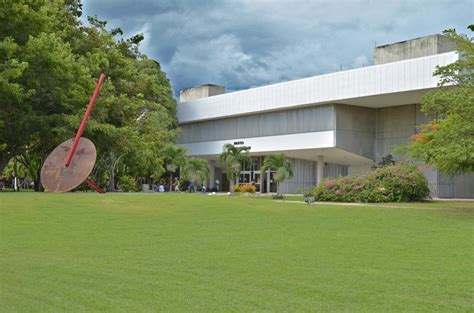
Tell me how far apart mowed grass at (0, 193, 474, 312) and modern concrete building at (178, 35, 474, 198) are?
29674mm

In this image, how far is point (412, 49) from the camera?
46.2 meters

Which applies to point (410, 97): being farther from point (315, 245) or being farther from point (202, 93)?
point (315, 245)

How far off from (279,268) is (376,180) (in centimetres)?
2409

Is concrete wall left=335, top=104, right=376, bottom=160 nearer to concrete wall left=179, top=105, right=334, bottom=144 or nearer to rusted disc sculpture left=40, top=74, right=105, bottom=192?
concrete wall left=179, top=105, right=334, bottom=144

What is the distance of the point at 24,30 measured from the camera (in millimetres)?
26672

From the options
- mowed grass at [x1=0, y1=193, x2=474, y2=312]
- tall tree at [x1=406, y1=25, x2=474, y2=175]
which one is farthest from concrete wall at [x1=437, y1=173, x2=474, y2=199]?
mowed grass at [x1=0, y1=193, x2=474, y2=312]

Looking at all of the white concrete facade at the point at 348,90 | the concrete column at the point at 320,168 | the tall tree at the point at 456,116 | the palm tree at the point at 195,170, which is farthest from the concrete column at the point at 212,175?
the tall tree at the point at 456,116

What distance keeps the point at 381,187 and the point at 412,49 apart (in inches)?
759

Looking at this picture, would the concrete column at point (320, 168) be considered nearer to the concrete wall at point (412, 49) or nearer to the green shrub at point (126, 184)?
the concrete wall at point (412, 49)

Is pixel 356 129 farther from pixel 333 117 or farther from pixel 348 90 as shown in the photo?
pixel 348 90

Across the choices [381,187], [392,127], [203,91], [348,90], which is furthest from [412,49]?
[203,91]

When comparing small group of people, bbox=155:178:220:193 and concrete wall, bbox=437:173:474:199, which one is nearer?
concrete wall, bbox=437:173:474:199

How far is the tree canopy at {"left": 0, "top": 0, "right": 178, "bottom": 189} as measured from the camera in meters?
25.0

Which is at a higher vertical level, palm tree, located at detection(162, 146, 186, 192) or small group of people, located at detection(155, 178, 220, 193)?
palm tree, located at detection(162, 146, 186, 192)
